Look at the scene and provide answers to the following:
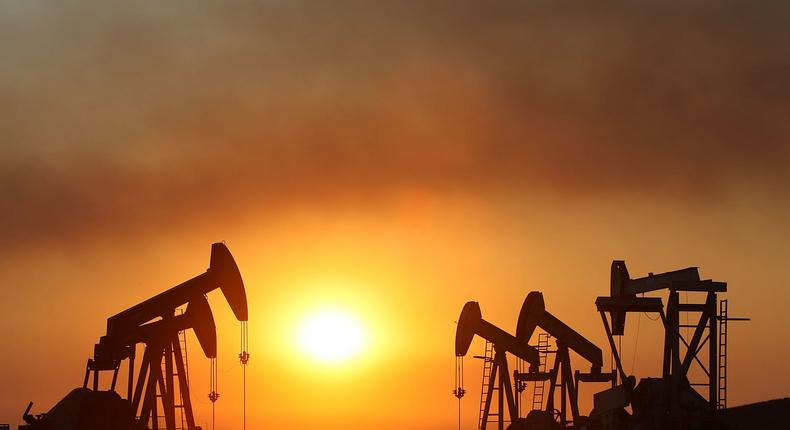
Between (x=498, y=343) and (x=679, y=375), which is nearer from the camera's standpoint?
(x=679, y=375)

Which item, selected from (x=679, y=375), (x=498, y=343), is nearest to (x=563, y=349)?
(x=498, y=343)

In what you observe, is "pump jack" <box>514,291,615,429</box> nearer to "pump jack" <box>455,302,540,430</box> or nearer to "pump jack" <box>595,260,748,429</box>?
"pump jack" <box>455,302,540,430</box>

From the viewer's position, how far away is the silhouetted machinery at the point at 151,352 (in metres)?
38.7

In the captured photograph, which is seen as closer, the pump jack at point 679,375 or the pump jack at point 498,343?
the pump jack at point 679,375

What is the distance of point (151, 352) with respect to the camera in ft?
136

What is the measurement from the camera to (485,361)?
49.0 metres

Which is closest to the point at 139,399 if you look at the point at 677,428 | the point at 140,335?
the point at 140,335

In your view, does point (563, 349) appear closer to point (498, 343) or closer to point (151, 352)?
point (498, 343)

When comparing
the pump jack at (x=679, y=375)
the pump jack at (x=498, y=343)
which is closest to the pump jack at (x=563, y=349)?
the pump jack at (x=498, y=343)

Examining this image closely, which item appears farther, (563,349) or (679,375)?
(563,349)

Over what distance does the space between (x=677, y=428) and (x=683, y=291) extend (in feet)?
10.6

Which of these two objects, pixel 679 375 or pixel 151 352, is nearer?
pixel 679 375

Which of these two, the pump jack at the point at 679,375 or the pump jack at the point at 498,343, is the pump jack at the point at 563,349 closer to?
the pump jack at the point at 498,343

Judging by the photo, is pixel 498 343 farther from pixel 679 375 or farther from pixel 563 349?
pixel 679 375
